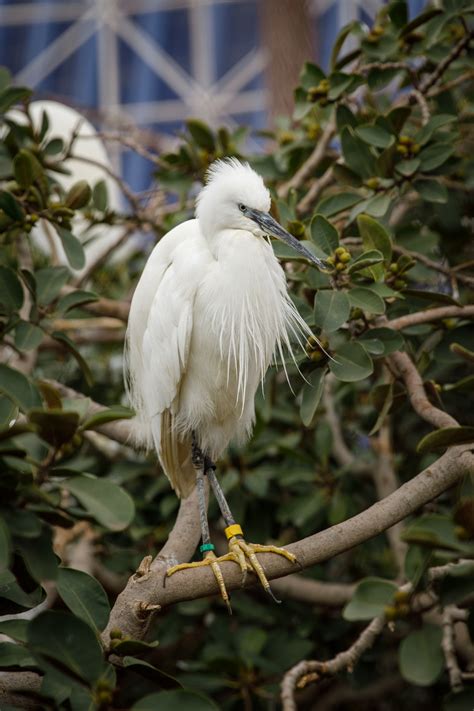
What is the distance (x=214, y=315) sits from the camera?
2.01m

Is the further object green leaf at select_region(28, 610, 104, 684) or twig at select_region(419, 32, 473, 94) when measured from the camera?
twig at select_region(419, 32, 473, 94)

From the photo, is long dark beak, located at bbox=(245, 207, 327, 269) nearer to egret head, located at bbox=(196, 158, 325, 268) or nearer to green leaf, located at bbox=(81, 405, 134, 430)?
egret head, located at bbox=(196, 158, 325, 268)

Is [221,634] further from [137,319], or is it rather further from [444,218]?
[444,218]

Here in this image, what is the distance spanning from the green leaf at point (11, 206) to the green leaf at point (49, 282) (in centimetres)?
14

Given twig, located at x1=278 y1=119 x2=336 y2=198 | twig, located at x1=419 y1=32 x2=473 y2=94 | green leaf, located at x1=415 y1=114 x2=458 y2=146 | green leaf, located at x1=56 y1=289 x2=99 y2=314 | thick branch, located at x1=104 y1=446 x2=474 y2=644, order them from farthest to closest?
twig, located at x1=278 y1=119 x2=336 y2=198 → twig, located at x1=419 y1=32 x2=473 y2=94 → green leaf, located at x1=415 y1=114 x2=458 y2=146 → green leaf, located at x1=56 y1=289 x2=99 y2=314 → thick branch, located at x1=104 y1=446 x2=474 y2=644

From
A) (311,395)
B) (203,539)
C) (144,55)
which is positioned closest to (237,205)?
(311,395)

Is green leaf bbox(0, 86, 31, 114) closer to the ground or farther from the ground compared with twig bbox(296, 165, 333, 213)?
farther from the ground

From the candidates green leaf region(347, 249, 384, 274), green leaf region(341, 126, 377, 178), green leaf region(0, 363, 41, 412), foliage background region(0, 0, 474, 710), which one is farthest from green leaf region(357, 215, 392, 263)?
green leaf region(0, 363, 41, 412)

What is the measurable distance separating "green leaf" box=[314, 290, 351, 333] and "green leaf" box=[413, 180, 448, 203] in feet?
1.86

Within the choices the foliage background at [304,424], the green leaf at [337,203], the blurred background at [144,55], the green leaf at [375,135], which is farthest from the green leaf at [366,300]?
the blurred background at [144,55]

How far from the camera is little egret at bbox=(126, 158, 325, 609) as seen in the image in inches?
78.7

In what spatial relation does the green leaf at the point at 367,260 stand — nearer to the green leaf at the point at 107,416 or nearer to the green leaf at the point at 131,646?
the green leaf at the point at 107,416

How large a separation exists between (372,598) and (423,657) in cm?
11

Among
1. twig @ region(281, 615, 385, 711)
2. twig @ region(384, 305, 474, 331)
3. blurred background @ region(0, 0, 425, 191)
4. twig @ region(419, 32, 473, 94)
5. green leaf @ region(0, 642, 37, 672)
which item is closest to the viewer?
green leaf @ region(0, 642, 37, 672)
